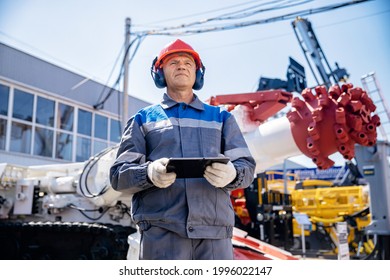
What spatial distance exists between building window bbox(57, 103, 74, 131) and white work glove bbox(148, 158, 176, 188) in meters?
5.49

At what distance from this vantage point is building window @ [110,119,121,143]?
6.96 metres

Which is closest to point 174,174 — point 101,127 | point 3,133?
point 3,133

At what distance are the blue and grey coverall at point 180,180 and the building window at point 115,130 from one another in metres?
5.49

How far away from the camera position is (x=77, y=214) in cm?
383

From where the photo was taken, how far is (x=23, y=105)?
5.71m

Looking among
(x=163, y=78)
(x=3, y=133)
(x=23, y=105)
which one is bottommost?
(x=163, y=78)

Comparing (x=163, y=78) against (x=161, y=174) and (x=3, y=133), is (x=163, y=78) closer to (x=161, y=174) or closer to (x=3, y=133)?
(x=161, y=174)

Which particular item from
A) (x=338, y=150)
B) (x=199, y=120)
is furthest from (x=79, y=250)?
(x=199, y=120)

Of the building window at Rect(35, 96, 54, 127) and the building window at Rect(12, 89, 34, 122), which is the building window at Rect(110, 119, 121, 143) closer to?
the building window at Rect(35, 96, 54, 127)

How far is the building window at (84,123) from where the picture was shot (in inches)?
271

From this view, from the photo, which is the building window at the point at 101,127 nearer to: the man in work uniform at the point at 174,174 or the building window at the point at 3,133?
the building window at the point at 3,133

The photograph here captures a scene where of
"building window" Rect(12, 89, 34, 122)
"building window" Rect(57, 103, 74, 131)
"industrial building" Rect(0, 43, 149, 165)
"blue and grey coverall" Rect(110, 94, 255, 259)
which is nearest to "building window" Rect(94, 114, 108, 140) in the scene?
"industrial building" Rect(0, 43, 149, 165)

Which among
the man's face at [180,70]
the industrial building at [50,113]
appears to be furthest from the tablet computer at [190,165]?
the industrial building at [50,113]

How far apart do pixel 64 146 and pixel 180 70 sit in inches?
217
